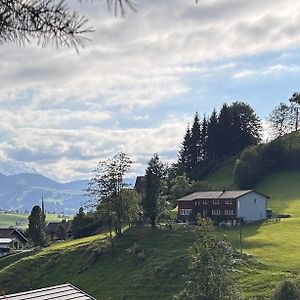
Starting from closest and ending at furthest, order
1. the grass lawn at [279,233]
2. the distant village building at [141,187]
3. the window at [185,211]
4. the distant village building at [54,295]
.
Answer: the distant village building at [54,295] < the grass lawn at [279,233] < the distant village building at [141,187] < the window at [185,211]

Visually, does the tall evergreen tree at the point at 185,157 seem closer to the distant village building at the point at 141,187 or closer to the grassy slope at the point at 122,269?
the distant village building at the point at 141,187

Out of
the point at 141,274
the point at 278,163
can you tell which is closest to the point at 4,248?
the point at 141,274

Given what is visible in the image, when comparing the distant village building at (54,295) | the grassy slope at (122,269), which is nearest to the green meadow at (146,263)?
the grassy slope at (122,269)

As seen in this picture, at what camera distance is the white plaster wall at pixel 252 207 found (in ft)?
263

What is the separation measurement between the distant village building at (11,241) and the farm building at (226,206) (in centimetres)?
2789

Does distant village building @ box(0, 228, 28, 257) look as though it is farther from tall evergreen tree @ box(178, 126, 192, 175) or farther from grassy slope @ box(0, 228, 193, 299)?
tall evergreen tree @ box(178, 126, 192, 175)

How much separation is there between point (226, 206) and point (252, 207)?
4025 millimetres

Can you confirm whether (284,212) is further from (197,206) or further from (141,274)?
(141,274)

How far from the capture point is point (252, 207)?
8175 cm

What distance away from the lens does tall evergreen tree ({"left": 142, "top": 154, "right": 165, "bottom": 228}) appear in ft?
246

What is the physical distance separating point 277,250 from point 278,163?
50371mm

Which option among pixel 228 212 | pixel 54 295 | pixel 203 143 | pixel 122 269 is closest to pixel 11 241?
pixel 228 212

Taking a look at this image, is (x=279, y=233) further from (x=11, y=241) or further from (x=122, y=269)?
(x=11, y=241)

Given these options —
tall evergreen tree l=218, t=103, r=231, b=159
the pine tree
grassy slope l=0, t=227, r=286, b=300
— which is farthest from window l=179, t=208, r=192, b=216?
tall evergreen tree l=218, t=103, r=231, b=159
